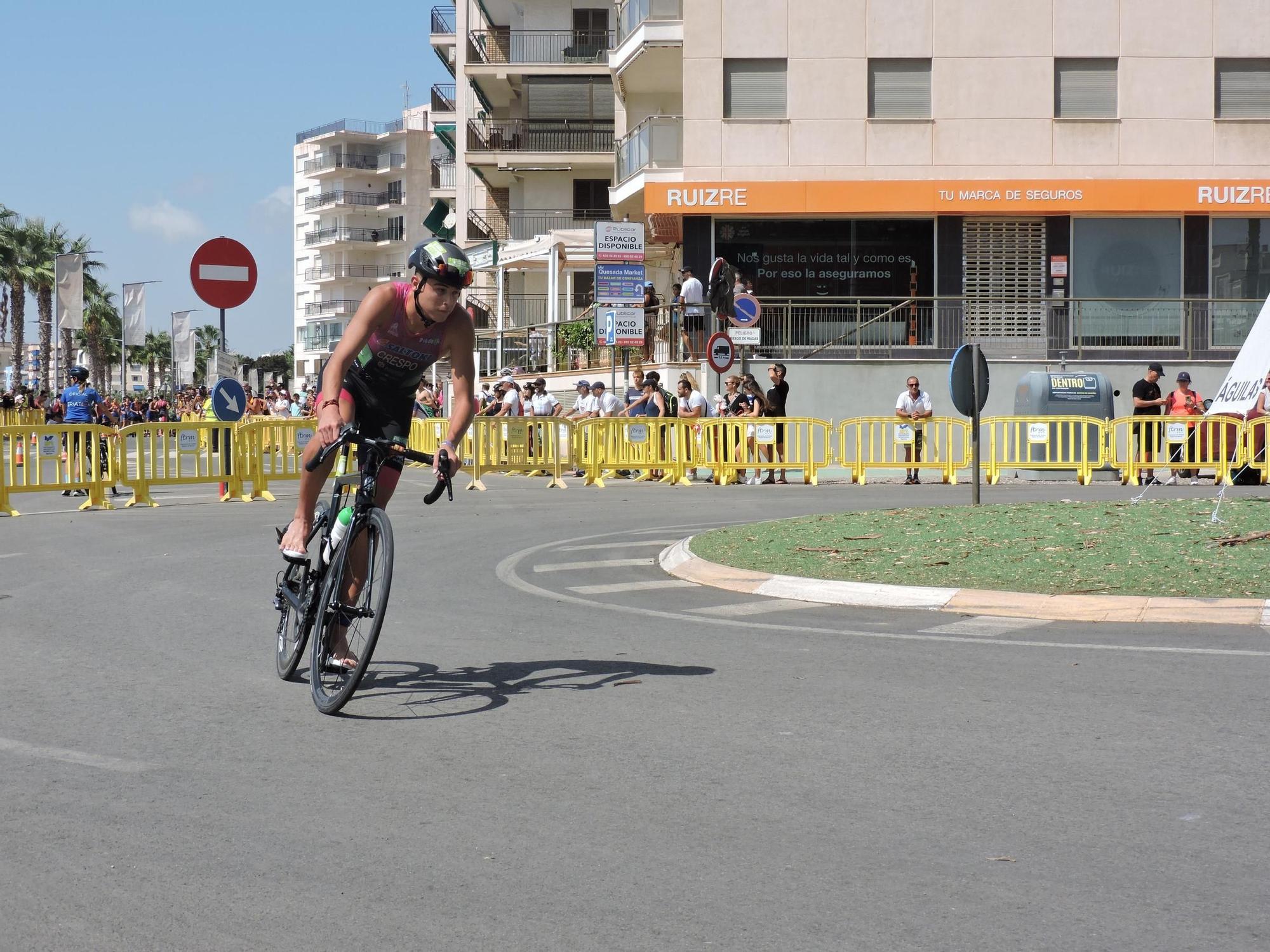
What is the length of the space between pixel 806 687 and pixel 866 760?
1.46 metres

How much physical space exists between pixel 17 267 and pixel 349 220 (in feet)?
123

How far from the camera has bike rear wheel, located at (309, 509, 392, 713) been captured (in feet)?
20.4

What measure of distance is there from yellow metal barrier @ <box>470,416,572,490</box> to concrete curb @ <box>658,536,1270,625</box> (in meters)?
13.3

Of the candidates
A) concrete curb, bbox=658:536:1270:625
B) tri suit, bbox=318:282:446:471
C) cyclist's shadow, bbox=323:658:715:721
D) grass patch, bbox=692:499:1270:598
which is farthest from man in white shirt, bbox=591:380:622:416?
tri suit, bbox=318:282:446:471

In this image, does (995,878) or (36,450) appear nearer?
(995,878)

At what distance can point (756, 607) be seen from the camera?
998 cm

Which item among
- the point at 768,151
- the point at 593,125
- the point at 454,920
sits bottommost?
the point at 454,920

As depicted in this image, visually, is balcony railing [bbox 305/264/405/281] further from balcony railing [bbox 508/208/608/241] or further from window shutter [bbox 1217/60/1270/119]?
window shutter [bbox 1217/60/1270/119]

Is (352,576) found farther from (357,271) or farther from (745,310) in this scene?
(357,271)

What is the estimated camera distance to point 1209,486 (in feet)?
75.3

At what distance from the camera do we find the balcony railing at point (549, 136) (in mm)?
54625

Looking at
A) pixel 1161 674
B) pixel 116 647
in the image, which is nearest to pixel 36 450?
pixel 116 647

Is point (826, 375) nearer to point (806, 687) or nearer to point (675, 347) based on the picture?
point (675, 347)

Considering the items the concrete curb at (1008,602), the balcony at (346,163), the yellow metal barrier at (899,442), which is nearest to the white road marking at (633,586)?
the concrete curb at (1008,602)
